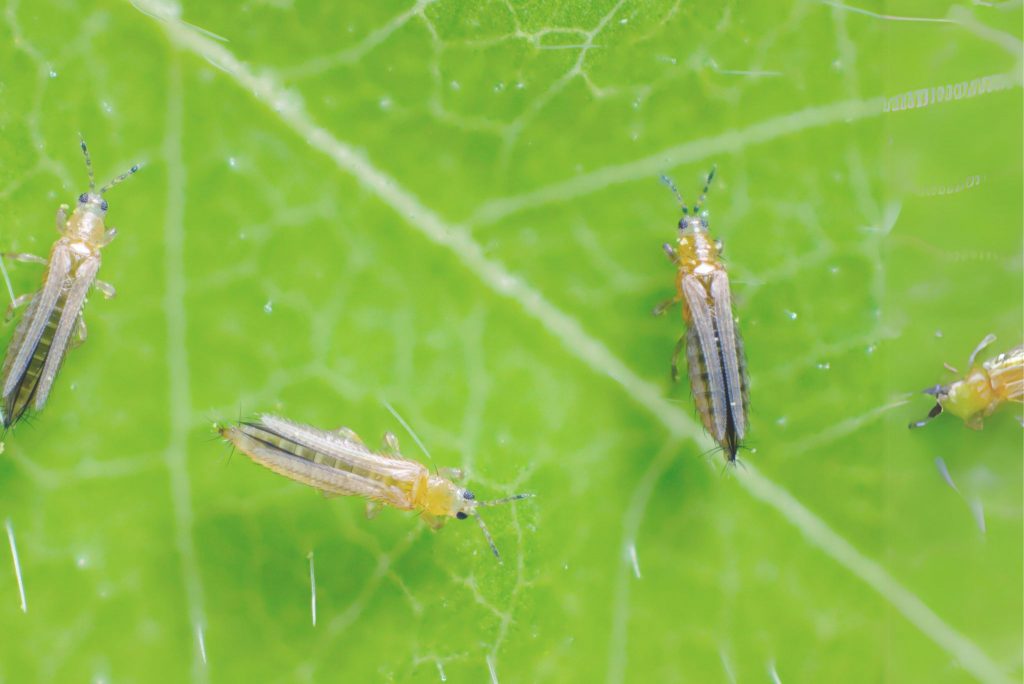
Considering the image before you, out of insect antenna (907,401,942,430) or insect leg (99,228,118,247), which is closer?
insect leg (99,228,118,247)

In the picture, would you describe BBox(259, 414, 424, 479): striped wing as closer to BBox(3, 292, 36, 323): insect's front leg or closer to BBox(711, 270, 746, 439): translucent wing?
BBox(3, 292, 36, 323): insect's front leg

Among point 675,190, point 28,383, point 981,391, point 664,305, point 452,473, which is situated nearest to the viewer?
point 28,383

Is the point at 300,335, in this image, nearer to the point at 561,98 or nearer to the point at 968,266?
the point at 561,98

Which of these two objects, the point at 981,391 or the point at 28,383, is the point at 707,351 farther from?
the point at 28,383

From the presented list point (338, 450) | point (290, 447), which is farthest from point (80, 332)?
point (338, 450)

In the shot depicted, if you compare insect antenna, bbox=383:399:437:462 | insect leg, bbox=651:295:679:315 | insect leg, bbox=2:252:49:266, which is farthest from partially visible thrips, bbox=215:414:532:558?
insect leg, bbox=2:252:49:266

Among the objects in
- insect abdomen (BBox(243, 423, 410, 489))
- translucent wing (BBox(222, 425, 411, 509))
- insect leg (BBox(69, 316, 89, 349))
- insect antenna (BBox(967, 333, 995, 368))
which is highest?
insect antenna (BBox(967, 333, 995, 368))

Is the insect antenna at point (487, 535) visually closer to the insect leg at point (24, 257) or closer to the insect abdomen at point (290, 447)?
the insect abdomen at point (290, 447)

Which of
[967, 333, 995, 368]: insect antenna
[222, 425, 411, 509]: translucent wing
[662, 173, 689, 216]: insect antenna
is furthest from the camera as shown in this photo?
[967, 333, 995, 368]: insect antenna
